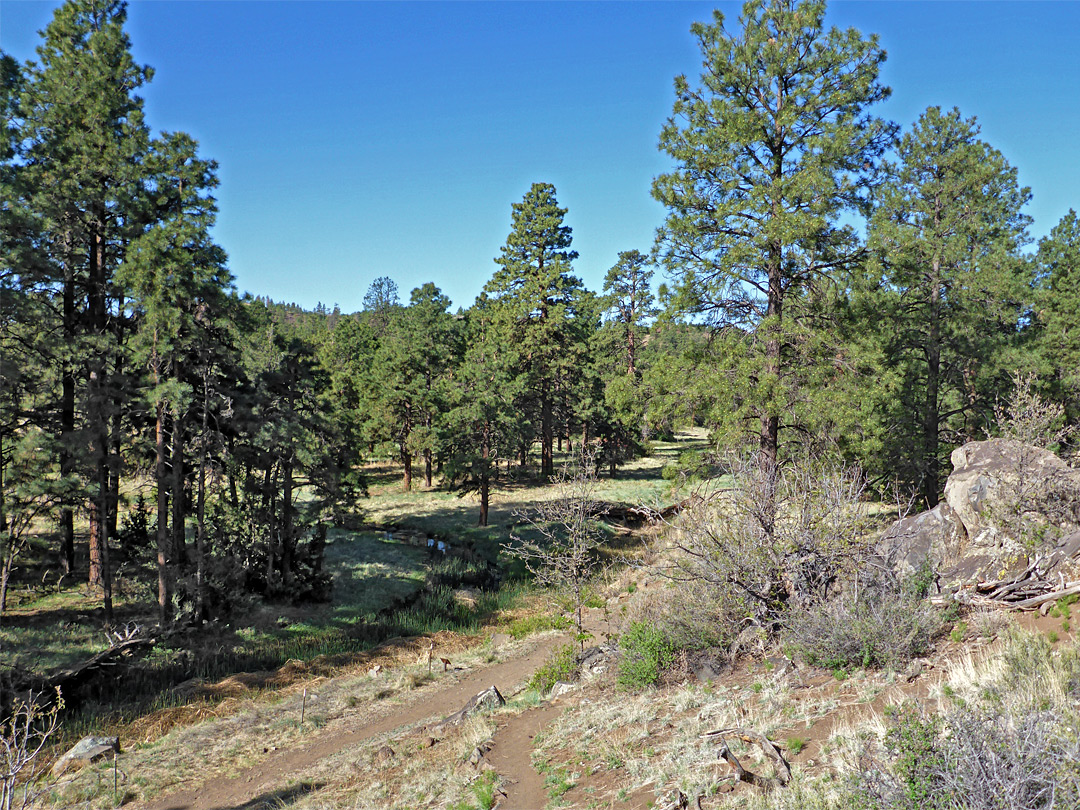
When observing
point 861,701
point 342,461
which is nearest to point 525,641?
point 342,461

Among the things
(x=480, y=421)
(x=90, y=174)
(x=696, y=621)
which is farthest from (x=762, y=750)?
(x=480, y=421)

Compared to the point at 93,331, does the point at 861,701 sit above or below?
below

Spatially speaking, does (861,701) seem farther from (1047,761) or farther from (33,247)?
(33,247)

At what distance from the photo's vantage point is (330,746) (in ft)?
40.8

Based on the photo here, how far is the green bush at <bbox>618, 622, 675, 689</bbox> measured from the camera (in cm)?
1099

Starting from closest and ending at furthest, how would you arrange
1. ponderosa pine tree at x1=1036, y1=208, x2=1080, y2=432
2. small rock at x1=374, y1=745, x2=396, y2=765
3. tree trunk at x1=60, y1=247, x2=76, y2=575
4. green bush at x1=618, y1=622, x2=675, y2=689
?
small rock at x1=374, y1=745, x2=396, y2=765 < green bush at x1=618, y1=622, x2=675, y2=689 < tree trunk at x1=60, y1=247, x2=76, y2=575 < ponderosa pine tree at x1=1036, y1=208, x2=1080, y2=432

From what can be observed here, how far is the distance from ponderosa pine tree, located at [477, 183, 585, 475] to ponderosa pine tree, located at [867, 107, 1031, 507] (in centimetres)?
1850

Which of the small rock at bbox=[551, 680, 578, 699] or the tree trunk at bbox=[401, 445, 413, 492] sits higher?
the tree trunk at bbox=[401, 445, 413, 492]

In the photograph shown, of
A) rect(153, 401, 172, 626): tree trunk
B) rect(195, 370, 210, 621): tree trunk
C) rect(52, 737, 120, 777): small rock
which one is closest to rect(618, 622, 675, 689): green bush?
rect(52, 737, 120, 777): small rock

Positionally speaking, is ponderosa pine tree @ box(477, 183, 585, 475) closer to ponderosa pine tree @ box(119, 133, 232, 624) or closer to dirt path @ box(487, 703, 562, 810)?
ponderosa pine tree @ box(119, 133, 232, 624)

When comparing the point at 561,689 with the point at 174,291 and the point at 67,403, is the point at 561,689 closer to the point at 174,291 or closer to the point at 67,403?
the point at 174,291

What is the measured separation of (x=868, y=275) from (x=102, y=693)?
66.5ft

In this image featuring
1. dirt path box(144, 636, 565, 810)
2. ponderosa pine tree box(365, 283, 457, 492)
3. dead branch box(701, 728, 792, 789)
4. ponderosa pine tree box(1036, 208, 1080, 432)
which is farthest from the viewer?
ponderosa pine tree box(365, 283, 457, 492)

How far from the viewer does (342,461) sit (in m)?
23.6
